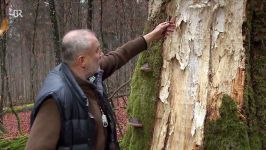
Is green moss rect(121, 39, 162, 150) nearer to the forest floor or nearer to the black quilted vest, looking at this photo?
the black quilted vest

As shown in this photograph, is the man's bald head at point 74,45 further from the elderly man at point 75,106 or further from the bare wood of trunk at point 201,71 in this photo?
the bare wood of trunk at point 201,71

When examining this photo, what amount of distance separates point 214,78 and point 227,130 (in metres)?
0.45

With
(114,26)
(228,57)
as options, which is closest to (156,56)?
(228,57)

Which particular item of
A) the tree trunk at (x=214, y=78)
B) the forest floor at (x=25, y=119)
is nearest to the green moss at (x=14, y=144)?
the tree trunk at (x=214, y=78)

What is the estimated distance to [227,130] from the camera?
340 centimetres

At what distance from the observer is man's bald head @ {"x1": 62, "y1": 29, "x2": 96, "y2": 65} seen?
307cm

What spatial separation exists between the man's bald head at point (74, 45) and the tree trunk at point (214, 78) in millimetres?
884

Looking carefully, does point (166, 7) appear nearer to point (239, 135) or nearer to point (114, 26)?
point (239, 135)

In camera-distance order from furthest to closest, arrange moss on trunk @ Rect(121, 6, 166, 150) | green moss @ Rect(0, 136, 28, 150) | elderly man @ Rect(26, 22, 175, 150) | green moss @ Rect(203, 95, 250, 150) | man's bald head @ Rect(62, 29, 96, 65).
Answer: green moss @ Rect(0, 136, 28, 150) → moss on trunk @ Rect(121, 6, 166, 150) → green moss @ Rect(203, 95, 250, 150) → man's bald head @ Rect(62, 29, 96, 65) → elderly man @ Rect(26, 22, 175, 150)

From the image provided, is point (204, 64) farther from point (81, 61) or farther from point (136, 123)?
point (81, 61)

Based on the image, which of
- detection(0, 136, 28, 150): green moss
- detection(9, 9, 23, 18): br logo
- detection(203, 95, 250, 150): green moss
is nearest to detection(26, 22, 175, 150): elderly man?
detection(203, 95, 250, 150): green moss

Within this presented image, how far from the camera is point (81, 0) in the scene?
69.3 ft

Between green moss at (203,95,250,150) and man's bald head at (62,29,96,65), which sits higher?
man's bald head at (62,29,96,65)

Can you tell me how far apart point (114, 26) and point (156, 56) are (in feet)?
58.3
